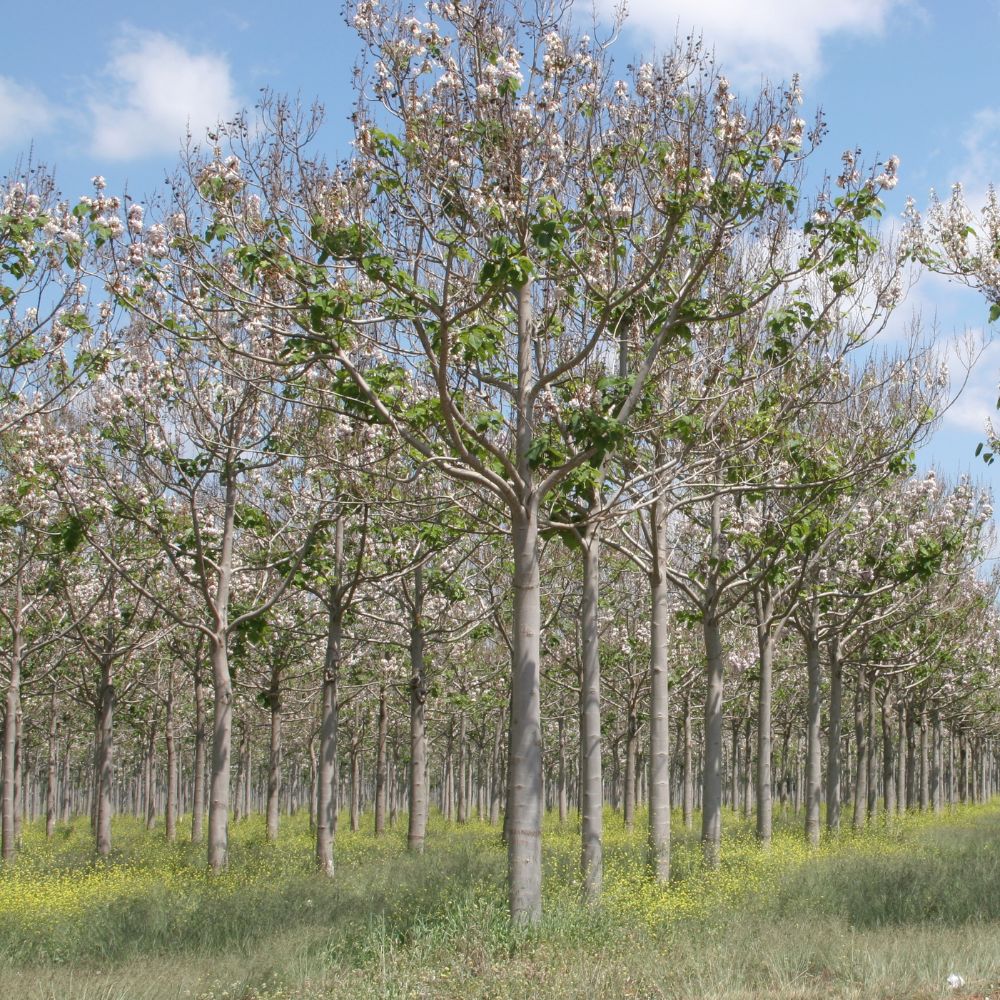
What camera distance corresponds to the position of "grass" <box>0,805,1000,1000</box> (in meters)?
7.97

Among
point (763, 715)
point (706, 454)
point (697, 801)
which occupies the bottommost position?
point (697, 801)

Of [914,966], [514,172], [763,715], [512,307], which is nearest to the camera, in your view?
[914,966]

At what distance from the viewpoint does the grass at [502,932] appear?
797 cm

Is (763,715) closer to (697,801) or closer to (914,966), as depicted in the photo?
(914,966)

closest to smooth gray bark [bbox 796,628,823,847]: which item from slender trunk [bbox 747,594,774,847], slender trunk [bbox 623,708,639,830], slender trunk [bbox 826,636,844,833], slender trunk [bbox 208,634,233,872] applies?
slender trunk [bbox 826,636,844,833]

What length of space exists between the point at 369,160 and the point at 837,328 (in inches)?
306

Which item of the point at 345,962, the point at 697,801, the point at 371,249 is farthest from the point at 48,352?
the point at 697,801

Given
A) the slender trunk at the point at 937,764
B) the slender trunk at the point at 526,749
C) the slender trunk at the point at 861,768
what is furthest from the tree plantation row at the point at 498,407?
the slender trunk at the point at 937,764

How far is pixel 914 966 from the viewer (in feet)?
26.9

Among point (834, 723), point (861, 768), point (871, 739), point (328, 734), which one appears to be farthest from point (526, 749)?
point (871, 739)

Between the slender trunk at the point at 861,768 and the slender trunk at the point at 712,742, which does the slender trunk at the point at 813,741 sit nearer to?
the slender trunk at the point at 712,742

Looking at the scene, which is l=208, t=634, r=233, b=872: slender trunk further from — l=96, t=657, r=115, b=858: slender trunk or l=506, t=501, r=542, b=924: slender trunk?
l=506, t=501, r=542, b=924: slender trunk

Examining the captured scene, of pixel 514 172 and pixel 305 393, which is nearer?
pixel 514 172

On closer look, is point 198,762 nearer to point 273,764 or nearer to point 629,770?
point 273,764
